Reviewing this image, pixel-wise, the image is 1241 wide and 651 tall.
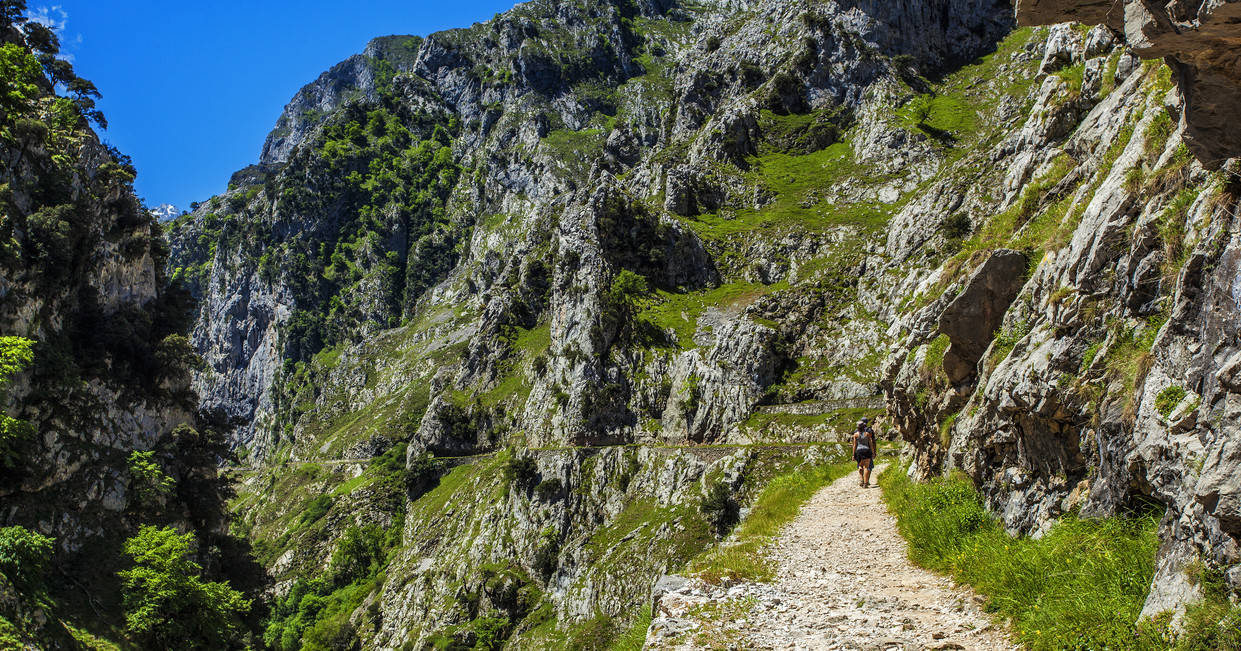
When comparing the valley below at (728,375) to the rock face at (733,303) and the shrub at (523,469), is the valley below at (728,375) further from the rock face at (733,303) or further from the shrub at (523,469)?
the shrub at (523,469)

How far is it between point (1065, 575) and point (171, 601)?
151ft

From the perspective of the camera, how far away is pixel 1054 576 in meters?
6.64

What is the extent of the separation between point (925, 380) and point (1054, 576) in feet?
34.9

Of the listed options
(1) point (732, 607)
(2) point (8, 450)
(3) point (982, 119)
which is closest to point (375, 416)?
(2) point (8, 450)

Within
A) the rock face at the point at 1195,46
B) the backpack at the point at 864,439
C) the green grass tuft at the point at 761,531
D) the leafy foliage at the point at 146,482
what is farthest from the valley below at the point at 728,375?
the backpack at the point at 864,439

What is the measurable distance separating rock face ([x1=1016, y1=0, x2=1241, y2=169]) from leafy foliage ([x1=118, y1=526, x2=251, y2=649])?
47.0 metres

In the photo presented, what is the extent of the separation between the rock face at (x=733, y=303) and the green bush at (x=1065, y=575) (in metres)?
0.48

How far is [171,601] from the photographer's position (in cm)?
3534

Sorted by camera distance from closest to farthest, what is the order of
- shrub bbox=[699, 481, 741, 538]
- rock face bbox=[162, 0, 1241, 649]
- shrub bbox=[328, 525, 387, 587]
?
rock face bbox=[162, 0, 1241, 649]
shrub bbox=[699, 481, 741, 538]
shrub bbox=[328, 525, 387, 587]

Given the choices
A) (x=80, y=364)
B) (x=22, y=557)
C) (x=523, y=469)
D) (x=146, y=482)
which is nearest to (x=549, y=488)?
(x=523, y=469)

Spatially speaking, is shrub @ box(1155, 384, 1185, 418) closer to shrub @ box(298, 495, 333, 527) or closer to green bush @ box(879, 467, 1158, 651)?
green bush @ box(879, 467, 1158, 651)

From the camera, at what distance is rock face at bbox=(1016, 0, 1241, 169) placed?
5090 millimetres

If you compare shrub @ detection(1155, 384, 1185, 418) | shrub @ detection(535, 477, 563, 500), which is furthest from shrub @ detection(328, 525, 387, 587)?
shrub @ detection(1155, 384, 1185, 418)

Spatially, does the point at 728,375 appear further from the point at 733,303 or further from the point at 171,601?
the point at 171,601
